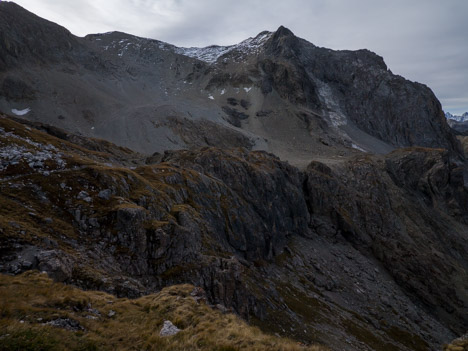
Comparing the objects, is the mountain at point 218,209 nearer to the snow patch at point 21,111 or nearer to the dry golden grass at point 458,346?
the snow patch at point 21,111

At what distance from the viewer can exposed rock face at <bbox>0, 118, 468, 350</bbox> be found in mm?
21609

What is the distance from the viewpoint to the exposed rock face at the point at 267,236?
70.9 feet

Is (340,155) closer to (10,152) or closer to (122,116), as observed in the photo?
(122,116)

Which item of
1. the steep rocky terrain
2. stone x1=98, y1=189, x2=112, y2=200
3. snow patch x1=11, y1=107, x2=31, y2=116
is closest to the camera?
stone x1=98, y1=189, x2=112, y2=200

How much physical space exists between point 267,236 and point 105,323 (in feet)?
147

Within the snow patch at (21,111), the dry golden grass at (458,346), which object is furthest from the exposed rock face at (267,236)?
the snow patch at (21,111)

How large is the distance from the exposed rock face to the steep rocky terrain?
34.4m

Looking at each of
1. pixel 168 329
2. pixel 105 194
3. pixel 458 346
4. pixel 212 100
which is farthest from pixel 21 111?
pixel 458 346

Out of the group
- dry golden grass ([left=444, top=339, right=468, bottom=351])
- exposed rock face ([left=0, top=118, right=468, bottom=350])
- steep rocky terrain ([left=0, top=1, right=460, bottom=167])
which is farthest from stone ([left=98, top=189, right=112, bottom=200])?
steep rocky terrain ([left=0, top=1, right=460, bottom=167])

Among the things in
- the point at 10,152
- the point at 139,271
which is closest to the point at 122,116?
the point at 10,152

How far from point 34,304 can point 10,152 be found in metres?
21.4

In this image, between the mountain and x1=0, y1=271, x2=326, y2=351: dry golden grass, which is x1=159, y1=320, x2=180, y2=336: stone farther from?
the mountain

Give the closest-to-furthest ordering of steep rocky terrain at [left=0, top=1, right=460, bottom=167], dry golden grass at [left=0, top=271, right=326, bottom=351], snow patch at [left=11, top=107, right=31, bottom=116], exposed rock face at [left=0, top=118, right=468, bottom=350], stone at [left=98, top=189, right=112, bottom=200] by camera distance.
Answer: dry golden grass at [left=0, top=271, right=326, bottom=351]
exposed rock face at [left=0, top=118, right=468, bottom=350]
stone at [left=98, top=189, right=112, bottom=200]
snow patch at [left=11, top=107, right=31, bottom=116]
steep rocky terrain at [left=0, top=1, right=460, bottom=167]

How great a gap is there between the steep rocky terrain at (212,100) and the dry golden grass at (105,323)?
96.3m
